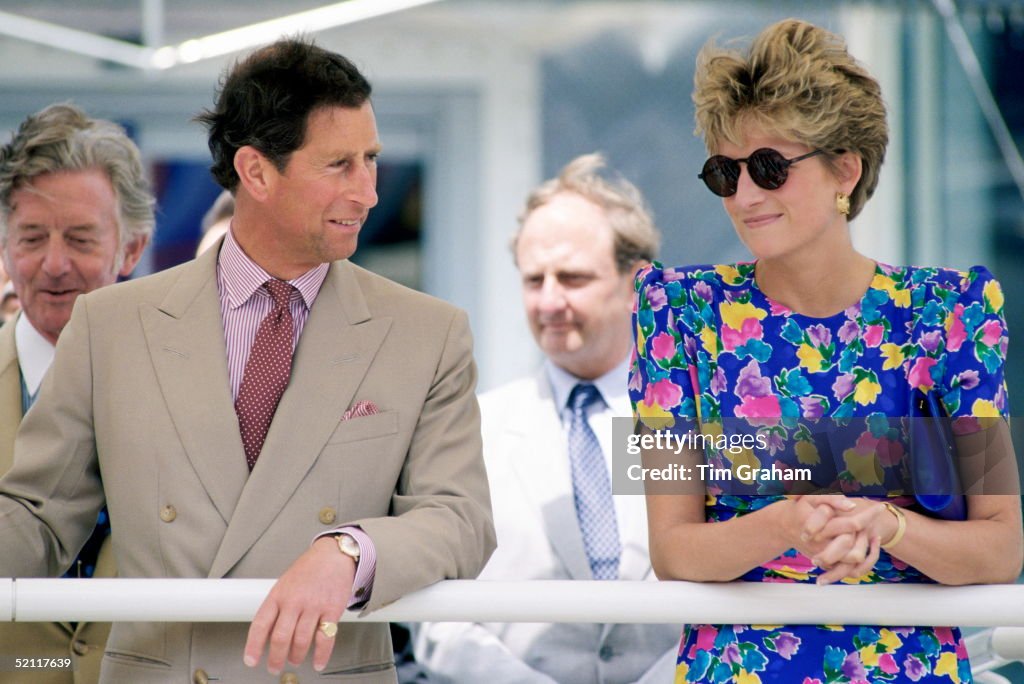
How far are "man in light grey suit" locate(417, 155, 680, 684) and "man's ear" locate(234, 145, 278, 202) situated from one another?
124 centimetres

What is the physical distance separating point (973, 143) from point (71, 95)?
4078mm

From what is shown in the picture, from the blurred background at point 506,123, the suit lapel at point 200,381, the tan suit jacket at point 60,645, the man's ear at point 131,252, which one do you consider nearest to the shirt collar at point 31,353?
the man's ear at point 131,252

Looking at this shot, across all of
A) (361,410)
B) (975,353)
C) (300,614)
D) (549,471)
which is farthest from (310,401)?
(549,471)

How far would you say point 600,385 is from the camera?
A: 11.9 feet

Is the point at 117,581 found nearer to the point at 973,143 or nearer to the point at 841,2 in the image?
the point at 841,2

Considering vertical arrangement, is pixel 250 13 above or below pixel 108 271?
above

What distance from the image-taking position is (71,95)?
683 centimetres

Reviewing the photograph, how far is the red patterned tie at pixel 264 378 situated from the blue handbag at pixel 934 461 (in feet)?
3.09

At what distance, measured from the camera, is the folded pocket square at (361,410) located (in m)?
2.19

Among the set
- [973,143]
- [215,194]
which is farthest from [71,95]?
[973,143]

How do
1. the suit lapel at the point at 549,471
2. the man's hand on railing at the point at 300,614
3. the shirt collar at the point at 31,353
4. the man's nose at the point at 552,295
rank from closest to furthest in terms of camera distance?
the man's hand on railing at the point at 300,614 < the shirt collar at the point at 31,353 < the suit lapel at the point at 549,471 < the man's nose at the point at 552,295

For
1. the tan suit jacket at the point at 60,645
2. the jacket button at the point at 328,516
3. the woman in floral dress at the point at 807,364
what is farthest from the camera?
the tan suit jacket at the point at 60,645

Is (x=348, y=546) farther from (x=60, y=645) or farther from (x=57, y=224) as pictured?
(x=57, y=224)

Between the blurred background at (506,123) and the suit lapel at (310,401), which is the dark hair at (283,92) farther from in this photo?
the blurred background at (506,123)
